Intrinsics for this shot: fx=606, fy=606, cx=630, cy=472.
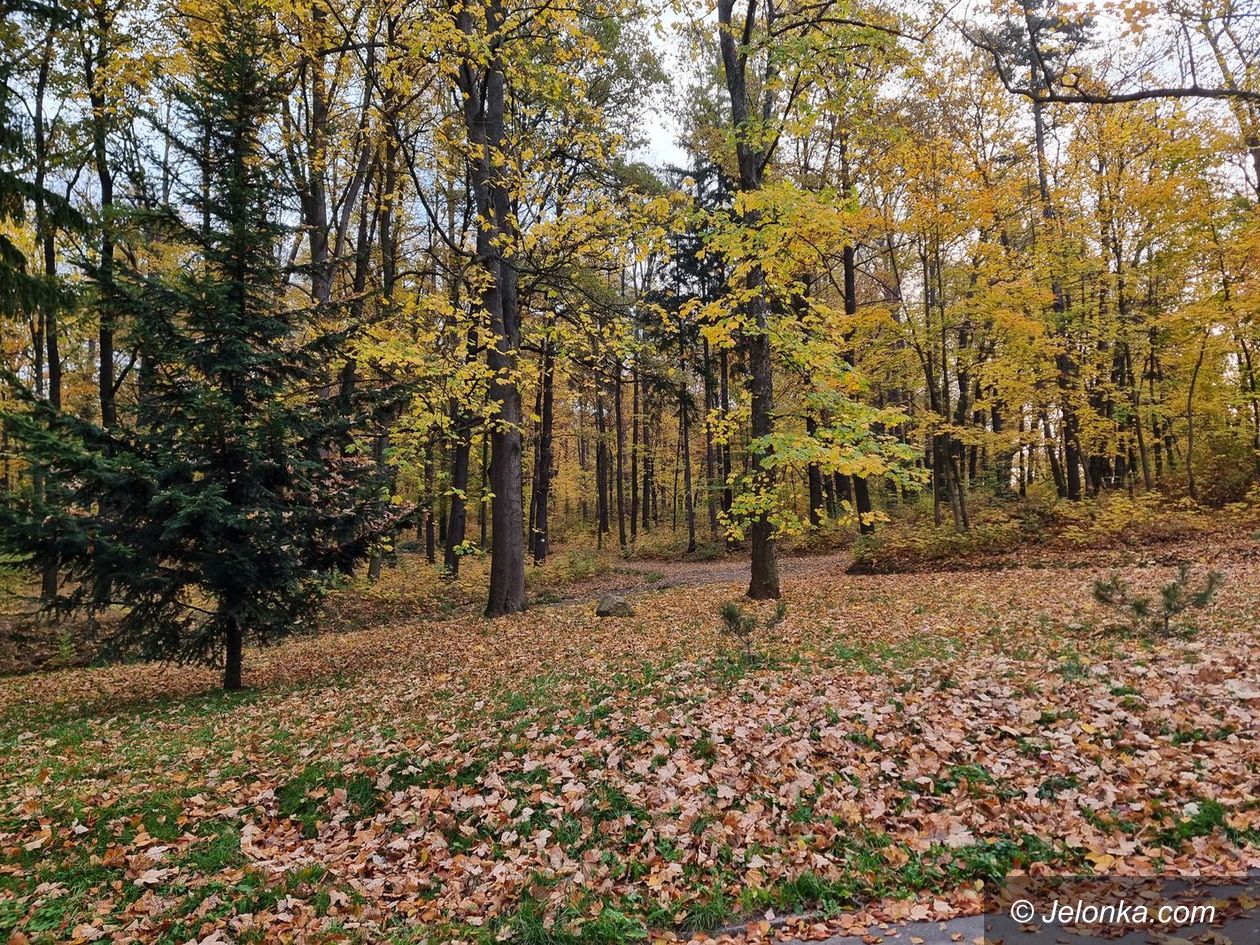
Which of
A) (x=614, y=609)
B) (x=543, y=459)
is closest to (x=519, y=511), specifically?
(x=614, y=609)

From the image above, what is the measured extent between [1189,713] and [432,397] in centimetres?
1032

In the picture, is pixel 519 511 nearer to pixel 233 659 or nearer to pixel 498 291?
pixel 498 291

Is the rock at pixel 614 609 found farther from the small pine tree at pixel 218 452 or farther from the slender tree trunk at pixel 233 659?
the slender tree trunk at pixel 233 659

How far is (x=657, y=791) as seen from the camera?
Answer: 480 cm

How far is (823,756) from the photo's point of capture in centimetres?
504

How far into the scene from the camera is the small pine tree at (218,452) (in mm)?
7773

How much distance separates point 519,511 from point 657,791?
8797 millimetres

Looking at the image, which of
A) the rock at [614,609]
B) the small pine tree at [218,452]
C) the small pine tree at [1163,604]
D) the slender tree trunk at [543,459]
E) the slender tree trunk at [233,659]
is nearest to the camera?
the small pine tree at [1163,604]

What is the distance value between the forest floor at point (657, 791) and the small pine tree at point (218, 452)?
1.66 m

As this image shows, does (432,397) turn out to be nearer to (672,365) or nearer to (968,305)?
(672,365)

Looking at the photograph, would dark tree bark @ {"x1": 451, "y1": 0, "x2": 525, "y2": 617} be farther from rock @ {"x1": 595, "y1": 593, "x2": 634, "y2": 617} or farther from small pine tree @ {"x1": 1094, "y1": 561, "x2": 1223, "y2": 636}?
small pine tree @ {"x1": 1094, "y1": 561, "x2": 1223, "y2": 636}

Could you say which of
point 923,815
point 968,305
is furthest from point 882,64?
Answer: point 923,815

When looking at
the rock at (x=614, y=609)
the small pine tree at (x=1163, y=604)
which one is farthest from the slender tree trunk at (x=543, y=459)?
the small pine tree at (x=1163, y=604)

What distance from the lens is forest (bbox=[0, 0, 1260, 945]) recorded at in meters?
4.23
